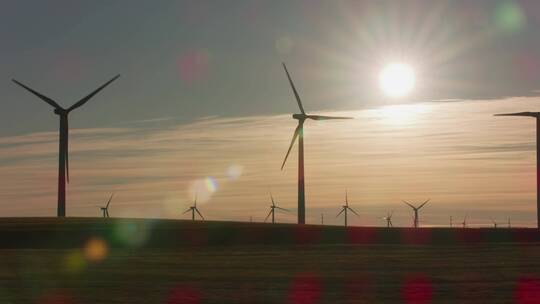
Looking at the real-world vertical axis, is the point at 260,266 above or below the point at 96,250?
above

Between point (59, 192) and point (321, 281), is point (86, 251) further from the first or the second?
point (59, 192)

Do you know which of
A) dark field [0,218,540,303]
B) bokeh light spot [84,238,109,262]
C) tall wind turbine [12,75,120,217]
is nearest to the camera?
dark field [0,218,540,303]

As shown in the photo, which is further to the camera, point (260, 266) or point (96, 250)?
point (96, 250)

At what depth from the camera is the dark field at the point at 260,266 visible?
41.2 m

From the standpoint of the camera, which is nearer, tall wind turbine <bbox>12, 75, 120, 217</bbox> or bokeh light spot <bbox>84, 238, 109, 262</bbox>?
bokeh light spot <bbox>84, 238, 109, 262</bbox>

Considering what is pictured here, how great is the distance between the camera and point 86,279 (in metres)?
49.8

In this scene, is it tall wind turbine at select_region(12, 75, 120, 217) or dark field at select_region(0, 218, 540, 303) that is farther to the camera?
tall wind turbine at select_region(12, 75, 120, 217)

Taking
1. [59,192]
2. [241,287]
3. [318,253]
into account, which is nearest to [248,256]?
[318,253]

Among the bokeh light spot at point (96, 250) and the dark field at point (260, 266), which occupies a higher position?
the dark field at point (260, 266)

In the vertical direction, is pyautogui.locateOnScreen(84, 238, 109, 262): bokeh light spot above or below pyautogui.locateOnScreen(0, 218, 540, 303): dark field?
below

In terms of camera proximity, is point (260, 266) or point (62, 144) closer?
point (260, 266)

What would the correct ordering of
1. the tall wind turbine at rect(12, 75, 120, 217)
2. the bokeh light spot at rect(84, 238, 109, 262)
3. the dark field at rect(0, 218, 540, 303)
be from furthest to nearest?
1. the tall wind turbine at rect(12, 75, 120, 217)
2. the bokeh light spot at rect(84, 238, 109, 262)
3. the dark field at rect(0, 218, 540, 303)

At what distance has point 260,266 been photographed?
60125 mm

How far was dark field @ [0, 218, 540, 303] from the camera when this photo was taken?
4119 cm
